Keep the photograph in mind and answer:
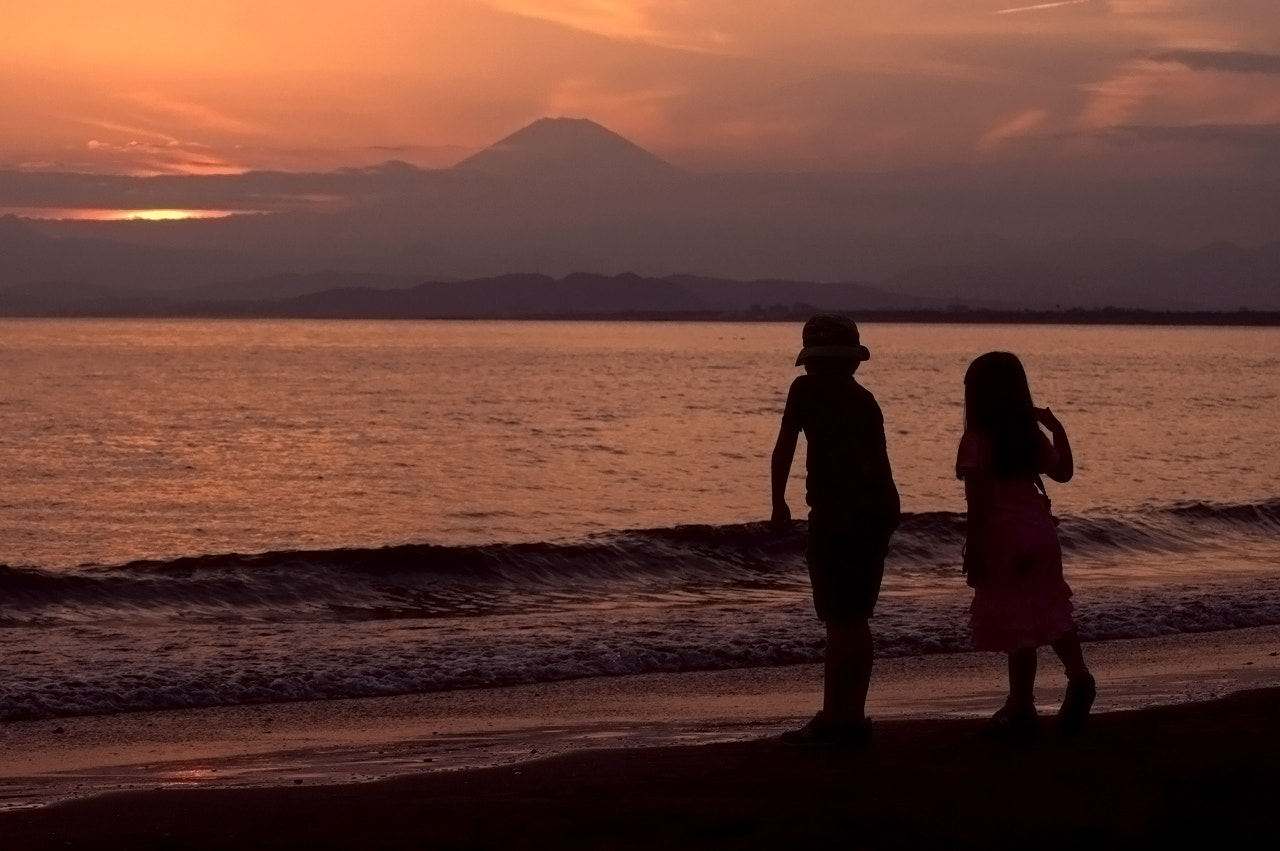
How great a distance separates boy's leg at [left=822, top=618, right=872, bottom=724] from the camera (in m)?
6.81

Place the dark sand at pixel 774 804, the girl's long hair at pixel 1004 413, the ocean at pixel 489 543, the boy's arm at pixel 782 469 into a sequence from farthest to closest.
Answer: the ocean at pixel 489 543
the girl's long hair at pixel 1004 413
the boy's arm at pixel 782 469
the dark sand at pixel 774 804

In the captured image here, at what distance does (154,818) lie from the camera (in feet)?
19.4

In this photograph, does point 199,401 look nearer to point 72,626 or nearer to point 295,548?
point 295,548

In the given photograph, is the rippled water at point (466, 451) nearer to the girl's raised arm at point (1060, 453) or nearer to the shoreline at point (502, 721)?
the shoreline at point (502, 721)

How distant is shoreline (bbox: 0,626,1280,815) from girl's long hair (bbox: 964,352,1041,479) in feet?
5.80

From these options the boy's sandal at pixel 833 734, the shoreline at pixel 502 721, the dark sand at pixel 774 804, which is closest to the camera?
the dark sand at pixel 774 804

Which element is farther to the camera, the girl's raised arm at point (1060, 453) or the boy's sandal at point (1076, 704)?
the boy's sandal at point (1076, 704)

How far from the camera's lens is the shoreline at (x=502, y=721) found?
731cm

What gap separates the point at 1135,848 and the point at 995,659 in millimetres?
5677

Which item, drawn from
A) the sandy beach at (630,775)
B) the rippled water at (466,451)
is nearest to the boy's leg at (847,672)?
the sandy beach at (630,775)

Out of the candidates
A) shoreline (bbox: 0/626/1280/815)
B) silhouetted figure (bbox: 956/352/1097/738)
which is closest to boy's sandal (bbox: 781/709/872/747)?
shoreline (bbox: 0/626/1280/815)

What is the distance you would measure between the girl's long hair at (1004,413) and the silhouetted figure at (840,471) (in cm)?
46

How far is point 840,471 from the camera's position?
6.64 m

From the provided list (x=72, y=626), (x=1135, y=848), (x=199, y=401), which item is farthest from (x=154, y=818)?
(x=199, y=401)
